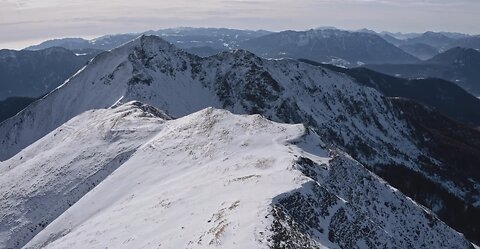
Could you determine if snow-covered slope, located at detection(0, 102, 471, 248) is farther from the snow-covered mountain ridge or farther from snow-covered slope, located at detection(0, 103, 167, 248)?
the snow-covered mountain ridge

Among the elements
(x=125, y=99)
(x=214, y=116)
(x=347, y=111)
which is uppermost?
(x=214, y=116)

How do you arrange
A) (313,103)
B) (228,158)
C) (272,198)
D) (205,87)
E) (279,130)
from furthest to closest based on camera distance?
(313,103) → (205,87) → (279,130) → (228,158) → (272,198)

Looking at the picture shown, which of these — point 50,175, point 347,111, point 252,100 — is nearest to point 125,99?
point 252,100

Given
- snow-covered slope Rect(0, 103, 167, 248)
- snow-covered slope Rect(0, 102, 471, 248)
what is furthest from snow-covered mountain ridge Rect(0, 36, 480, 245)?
snow-covered slope Rect(0, 102, 471, 248)


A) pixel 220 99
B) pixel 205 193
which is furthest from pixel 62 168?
pixel 220 99

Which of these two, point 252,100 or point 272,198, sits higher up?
point 272,198

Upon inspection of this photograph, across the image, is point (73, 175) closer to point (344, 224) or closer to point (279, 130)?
point (279, 130)

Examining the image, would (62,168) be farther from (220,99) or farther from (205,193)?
(220,99)

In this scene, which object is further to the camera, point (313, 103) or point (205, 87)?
point (313, 103)
